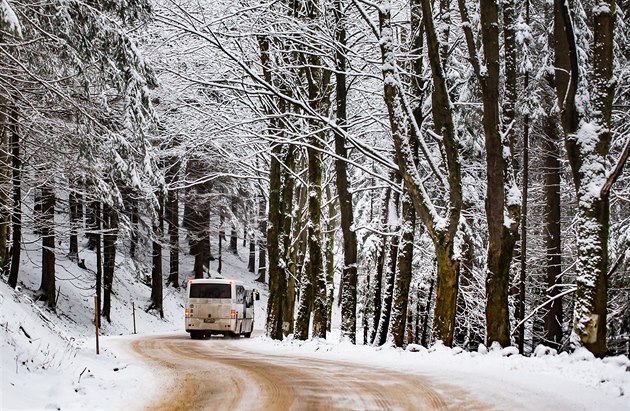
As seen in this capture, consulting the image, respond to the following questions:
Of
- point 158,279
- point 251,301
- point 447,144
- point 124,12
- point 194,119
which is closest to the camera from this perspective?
point 124,12

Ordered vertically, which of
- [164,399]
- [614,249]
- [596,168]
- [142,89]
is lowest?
[164,399]

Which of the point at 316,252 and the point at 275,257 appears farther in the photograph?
the point at 275,257

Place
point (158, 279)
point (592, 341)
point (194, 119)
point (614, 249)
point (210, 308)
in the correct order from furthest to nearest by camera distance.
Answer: point (158, 279), point (210, 308), point (194, 119), point (614, 249), point (592, 341)

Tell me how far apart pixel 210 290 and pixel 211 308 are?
2.72ft

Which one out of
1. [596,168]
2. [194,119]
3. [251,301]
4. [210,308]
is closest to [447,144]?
[596,168]

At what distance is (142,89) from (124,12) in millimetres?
1489

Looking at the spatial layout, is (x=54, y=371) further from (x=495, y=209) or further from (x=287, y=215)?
(x=287, y=215)

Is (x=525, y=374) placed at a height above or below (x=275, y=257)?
below

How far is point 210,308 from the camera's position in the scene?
91.8 ft

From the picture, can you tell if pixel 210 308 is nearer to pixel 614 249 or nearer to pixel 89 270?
pixel 89 270

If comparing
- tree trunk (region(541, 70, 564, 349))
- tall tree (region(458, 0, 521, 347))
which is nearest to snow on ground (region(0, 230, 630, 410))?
tall tree (region(458, 0, 521, 347))

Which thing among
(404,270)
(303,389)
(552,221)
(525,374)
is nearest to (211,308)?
(404,270)

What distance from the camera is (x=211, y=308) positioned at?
91.8ft

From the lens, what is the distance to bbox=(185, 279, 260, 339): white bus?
2789 centimetres
